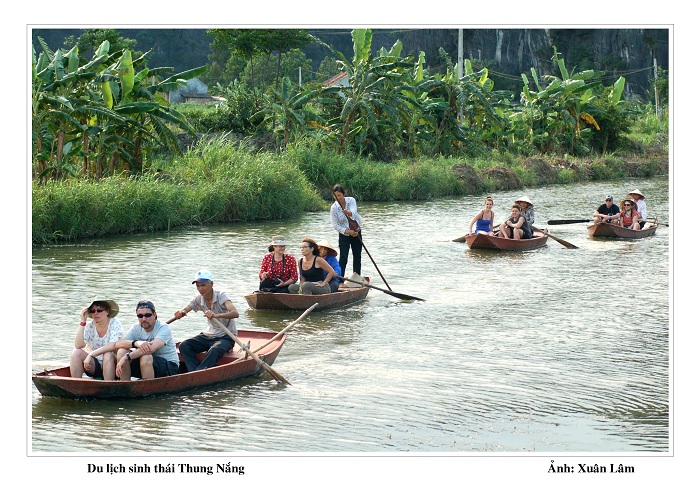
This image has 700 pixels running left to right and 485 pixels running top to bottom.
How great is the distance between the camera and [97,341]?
795cm

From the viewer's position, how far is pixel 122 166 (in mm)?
21016

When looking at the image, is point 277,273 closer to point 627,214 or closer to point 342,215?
point 342,215

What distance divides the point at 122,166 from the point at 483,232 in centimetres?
777

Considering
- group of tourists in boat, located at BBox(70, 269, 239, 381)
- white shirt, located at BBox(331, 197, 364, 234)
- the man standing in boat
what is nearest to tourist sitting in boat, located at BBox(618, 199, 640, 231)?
the man standing in boat

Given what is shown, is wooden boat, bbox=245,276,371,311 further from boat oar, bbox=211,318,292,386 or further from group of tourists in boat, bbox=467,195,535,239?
group of tourists in boat, bbox=467,195,535,239

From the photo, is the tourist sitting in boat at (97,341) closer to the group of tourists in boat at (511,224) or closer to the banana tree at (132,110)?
the group of tourists in boat at (511,224)

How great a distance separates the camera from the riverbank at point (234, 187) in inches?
711

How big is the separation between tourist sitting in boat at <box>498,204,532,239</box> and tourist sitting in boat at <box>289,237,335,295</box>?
6499mm

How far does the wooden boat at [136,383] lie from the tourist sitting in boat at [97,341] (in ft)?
0.40

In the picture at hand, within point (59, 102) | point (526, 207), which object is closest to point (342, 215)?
point (526, 207)

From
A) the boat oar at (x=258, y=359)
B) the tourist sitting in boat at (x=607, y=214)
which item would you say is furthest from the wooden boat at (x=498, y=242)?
the boat oar at (x=258, y=359)

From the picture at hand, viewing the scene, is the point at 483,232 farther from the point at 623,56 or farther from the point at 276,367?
the point at 623,56

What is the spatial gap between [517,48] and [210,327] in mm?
59436
